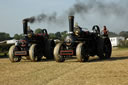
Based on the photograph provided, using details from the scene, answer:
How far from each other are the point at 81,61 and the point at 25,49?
4099 millimetres

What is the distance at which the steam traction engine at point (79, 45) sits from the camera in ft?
43.4

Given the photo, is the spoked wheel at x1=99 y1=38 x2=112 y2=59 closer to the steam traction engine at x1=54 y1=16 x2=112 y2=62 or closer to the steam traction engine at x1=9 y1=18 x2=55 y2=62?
the steam traction engine at x1=54 y1=16 x2=112 y2=62

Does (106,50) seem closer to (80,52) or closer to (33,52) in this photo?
(80,52)

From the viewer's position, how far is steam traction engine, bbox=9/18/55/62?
14.5 m

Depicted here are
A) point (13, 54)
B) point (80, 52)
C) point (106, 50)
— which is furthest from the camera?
point (106, 50)

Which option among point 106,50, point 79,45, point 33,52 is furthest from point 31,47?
point 106,50

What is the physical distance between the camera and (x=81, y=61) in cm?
1316

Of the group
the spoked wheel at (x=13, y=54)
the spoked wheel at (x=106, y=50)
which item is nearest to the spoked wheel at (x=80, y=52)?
the spoked wheel at (x=106, y=50)

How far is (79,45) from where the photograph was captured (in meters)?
13.0

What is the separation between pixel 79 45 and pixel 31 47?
3212 mm

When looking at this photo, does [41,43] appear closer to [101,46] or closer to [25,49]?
[25,49]

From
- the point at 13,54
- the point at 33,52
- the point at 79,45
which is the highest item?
the point at 79,45

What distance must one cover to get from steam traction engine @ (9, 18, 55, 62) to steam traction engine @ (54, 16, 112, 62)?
68.3 inches

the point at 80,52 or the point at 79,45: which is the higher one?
the point at 79,45
